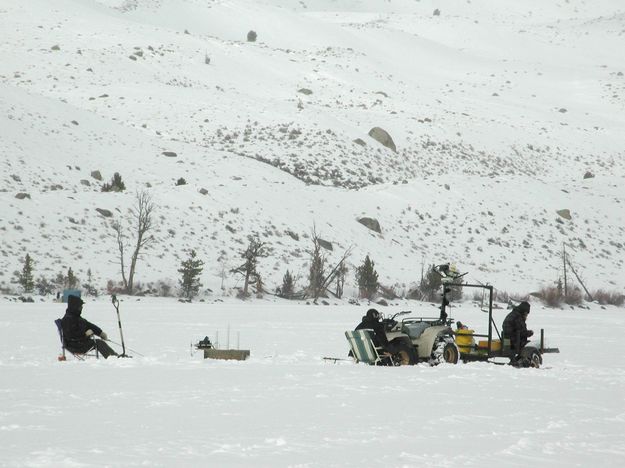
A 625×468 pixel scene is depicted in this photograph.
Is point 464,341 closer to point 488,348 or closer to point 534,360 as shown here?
point 488,348

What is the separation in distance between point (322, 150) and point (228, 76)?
25.7 meters

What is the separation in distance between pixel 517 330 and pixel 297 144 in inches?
2342

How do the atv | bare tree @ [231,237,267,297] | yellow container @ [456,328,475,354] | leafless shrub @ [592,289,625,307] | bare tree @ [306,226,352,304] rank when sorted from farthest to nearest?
leafless shrub @ [592,289,625,307], bare tree @ [306,226,352,304], bare tree @ [231,237,267,297], yellow container @ [456,328,475,354], the atv

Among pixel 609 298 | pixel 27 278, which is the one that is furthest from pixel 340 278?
pixel 27 278

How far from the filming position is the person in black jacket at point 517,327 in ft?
53.2

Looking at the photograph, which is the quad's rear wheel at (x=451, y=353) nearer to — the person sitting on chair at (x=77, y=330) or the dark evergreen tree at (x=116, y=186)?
the person sitting on chair at (x=77, y=330)

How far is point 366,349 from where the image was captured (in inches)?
651

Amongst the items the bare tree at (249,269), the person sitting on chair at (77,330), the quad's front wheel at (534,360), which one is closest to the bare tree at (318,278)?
the bare tree at (249,269)

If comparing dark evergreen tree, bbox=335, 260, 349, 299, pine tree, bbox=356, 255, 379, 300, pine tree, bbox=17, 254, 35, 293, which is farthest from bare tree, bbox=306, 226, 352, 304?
pine tree, bbox=17, 254, 35, 293

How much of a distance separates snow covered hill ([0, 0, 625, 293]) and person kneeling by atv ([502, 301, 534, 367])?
1154 inches

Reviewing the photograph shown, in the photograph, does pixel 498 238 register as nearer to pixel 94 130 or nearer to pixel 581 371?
pixel 94 130

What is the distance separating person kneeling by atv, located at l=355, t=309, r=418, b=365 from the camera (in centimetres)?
1647

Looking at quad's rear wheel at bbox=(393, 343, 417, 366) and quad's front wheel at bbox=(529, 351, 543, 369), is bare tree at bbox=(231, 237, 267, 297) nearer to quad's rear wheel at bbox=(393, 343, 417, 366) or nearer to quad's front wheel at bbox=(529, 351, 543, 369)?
quad's rear wheel at bbox=(393, 343, 417, 366)

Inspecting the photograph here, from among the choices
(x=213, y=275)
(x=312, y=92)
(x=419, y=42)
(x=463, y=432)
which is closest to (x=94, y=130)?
(x=213, y=275)
